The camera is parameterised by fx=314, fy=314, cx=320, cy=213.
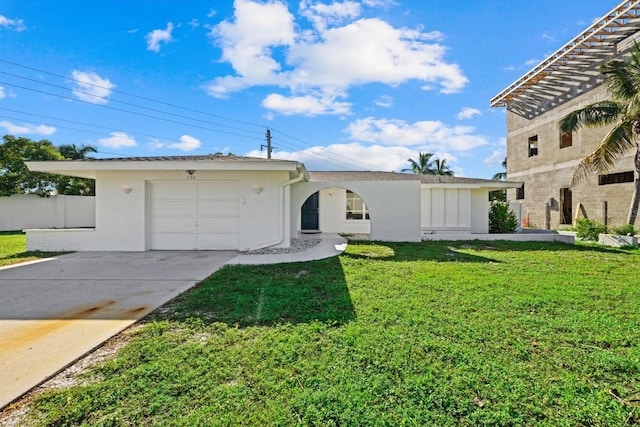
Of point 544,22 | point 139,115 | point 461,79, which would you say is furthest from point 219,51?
point 139,115

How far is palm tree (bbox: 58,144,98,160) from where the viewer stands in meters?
25.3

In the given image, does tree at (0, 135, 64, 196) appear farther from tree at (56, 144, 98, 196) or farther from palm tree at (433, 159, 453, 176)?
palm tree at (433, 159, 453, 176)

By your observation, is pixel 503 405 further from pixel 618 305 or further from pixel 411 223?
pixel 411 223

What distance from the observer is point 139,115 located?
30422 mm

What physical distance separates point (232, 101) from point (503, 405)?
25470mm

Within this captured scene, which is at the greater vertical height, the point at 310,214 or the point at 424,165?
the point at 424,165

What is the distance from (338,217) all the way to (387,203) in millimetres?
4331

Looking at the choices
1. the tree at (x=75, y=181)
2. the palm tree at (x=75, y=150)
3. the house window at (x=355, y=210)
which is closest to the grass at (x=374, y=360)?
the house window at (x=355, y=210)

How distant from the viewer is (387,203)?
525 inches

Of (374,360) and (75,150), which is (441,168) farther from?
(374,360)

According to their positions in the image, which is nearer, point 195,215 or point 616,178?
point 195,215

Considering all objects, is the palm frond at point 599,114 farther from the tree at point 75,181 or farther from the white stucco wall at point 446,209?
the tree at point 75,181

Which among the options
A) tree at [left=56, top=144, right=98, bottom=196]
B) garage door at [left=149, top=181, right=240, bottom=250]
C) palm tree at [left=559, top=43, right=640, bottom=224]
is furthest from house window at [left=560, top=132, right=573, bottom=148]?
tree at [left=56, top=144, right=98, bottom=196]

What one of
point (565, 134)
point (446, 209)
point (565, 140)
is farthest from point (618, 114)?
point (446, 209)
